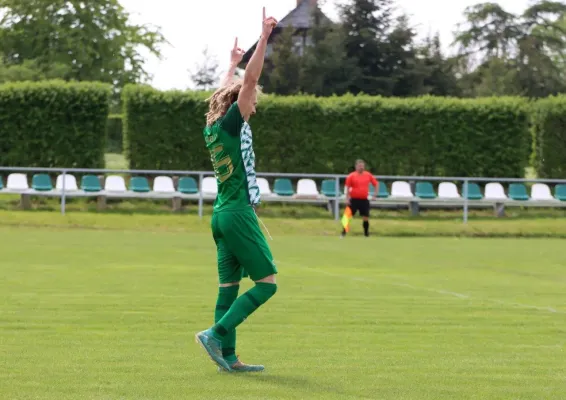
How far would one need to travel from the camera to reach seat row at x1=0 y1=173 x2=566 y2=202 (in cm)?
3219

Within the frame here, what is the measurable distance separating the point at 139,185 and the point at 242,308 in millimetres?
24926

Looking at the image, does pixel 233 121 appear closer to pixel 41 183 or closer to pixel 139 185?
pixel 139 185

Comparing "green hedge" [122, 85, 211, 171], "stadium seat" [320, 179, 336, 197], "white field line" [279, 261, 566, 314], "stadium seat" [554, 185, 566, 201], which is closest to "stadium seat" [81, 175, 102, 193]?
"green hedge" [122, 85, 211, 171]

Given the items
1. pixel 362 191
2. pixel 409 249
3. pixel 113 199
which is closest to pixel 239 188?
pixel 409 249

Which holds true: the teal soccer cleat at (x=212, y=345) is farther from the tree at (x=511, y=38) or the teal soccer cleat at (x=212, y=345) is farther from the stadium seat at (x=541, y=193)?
the tree at (x=511, y=38)

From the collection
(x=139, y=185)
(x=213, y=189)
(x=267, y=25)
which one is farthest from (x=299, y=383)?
(x=139, y=185)

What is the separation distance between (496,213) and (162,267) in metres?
18.2

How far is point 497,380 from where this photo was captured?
315 inches

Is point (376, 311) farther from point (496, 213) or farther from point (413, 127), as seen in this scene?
point (413, 127)

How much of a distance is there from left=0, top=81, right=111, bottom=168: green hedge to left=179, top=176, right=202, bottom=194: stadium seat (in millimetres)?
4501

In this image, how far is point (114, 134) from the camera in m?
58.1

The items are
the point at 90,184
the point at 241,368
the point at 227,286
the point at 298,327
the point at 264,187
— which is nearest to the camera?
the point at 241,368

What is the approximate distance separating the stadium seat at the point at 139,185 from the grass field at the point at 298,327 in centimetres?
1057

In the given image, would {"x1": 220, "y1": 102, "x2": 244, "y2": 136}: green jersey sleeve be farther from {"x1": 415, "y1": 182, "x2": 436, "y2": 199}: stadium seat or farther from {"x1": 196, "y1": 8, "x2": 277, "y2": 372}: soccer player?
{"x1": 415, "y1": 182, "x2": 436, "y2": 199}: stadium seat
